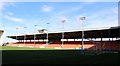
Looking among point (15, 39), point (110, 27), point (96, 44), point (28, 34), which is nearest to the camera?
point (110, 27)

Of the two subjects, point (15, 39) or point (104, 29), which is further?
point (15, 39)

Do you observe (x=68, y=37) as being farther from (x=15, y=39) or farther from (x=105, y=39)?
(x=15, y=39)

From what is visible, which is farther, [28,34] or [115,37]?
[28,34]

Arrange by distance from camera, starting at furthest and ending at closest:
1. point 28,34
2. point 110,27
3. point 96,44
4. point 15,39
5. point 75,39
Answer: point 15,39 → point 28,34 → point 75,39 → point 96,44 → point 110,27

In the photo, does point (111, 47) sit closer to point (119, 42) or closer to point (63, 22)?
point (119, 42)

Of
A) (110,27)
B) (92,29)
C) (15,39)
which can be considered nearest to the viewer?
(110,27)

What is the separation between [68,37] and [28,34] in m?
18.2

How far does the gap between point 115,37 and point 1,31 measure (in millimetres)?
50829

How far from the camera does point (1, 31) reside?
9619 cm

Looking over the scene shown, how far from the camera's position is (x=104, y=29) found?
198 feet

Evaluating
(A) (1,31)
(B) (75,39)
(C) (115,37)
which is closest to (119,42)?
(C) (115,37)

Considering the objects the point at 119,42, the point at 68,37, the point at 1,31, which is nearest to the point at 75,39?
the point at 68,37

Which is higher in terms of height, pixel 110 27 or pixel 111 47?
pixel 110 27

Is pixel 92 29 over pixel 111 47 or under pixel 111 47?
over
